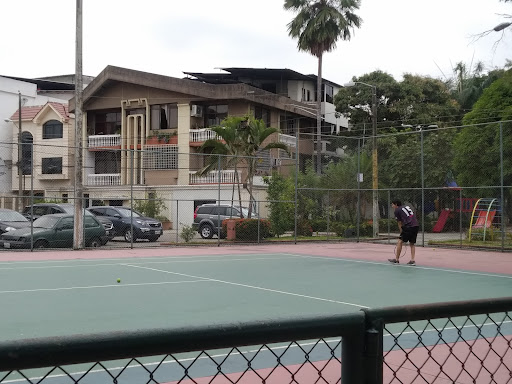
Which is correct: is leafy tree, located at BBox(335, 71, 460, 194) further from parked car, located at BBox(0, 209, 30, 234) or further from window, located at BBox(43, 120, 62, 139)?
parked car, located at BBox(0, 209, 30, 234)

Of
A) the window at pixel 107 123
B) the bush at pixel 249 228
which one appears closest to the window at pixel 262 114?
the window at pixel 107 123

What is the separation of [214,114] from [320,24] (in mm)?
8490

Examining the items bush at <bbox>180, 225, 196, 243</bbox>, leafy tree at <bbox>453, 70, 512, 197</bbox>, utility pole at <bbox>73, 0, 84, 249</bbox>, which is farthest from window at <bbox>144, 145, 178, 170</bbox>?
leafy tree at <bbox>453, 70, 512, 197</bbox>

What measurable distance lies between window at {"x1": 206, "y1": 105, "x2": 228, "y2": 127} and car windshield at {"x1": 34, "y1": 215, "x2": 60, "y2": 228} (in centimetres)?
1935

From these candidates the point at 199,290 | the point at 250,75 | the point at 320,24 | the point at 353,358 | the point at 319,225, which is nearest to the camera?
the point at 353,358

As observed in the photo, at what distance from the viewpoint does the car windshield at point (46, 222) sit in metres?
22.4

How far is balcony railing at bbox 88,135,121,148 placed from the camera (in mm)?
42656

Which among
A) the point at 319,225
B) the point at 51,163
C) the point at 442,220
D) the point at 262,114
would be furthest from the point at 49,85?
the point at 442,220

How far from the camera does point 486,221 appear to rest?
24609 mm

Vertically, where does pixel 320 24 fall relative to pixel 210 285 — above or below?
above

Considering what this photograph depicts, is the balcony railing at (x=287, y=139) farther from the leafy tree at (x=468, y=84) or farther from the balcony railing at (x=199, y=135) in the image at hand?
the leafy tree at (x=468, y=84)

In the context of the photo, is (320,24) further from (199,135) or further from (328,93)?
(328,93)

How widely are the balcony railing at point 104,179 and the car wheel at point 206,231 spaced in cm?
1212

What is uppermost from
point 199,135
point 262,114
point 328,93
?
point 328,93
